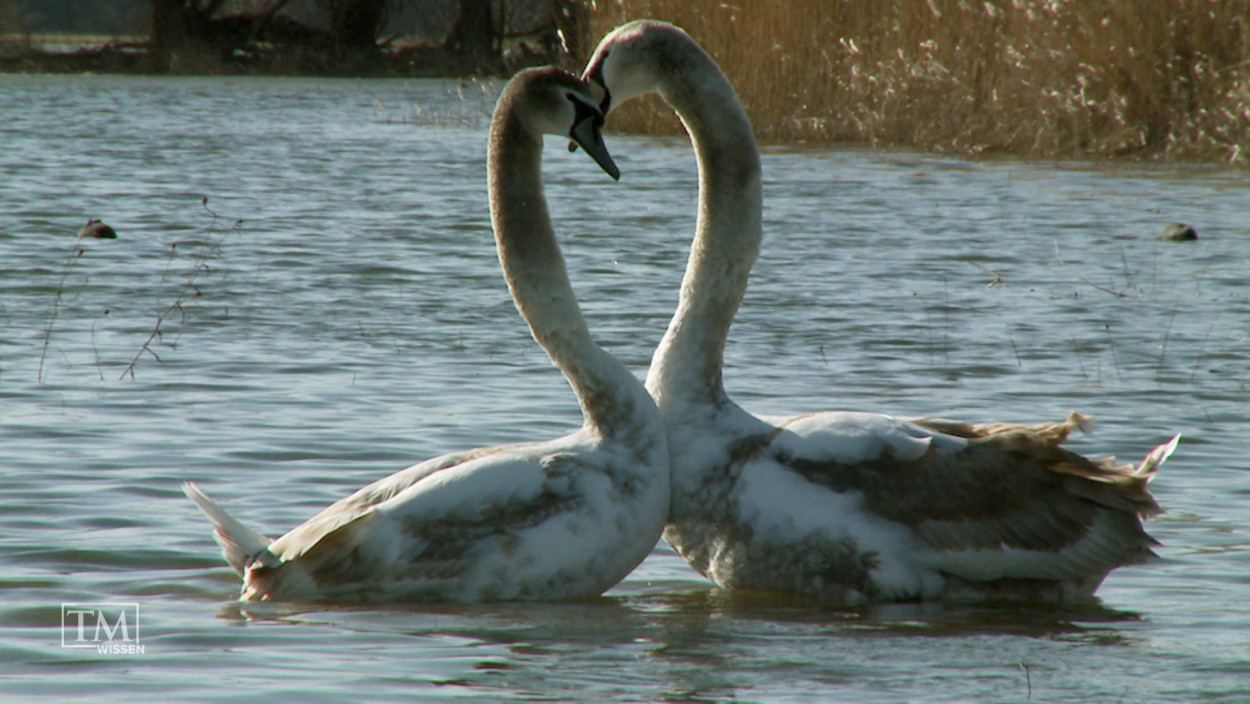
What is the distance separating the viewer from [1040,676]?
163 inches


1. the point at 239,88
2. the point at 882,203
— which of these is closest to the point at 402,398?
the point at 882,203

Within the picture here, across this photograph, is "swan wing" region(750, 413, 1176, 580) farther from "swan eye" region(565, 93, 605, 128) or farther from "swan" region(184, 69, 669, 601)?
"swan eye" region(565, 93, 605, 128)

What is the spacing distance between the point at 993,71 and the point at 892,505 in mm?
13989

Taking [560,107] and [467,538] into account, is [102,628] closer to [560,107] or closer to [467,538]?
[467,538]

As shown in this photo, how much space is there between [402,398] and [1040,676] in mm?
3807

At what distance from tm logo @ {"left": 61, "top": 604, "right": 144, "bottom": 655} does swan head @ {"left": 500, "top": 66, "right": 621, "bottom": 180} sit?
5.71ft

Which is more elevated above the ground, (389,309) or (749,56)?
(749,56)

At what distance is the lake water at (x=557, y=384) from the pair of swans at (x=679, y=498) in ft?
0.36

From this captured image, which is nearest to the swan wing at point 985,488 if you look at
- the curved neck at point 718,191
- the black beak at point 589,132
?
the curved neck at point 718,191

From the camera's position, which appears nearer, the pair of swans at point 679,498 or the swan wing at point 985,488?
the pair of swans at point 679,498

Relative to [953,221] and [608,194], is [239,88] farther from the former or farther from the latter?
[953,221]

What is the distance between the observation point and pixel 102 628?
14.6 ft

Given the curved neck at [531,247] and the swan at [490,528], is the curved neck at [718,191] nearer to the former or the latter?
the curved neck at [531,247]

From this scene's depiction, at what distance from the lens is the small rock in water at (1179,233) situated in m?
12.8
